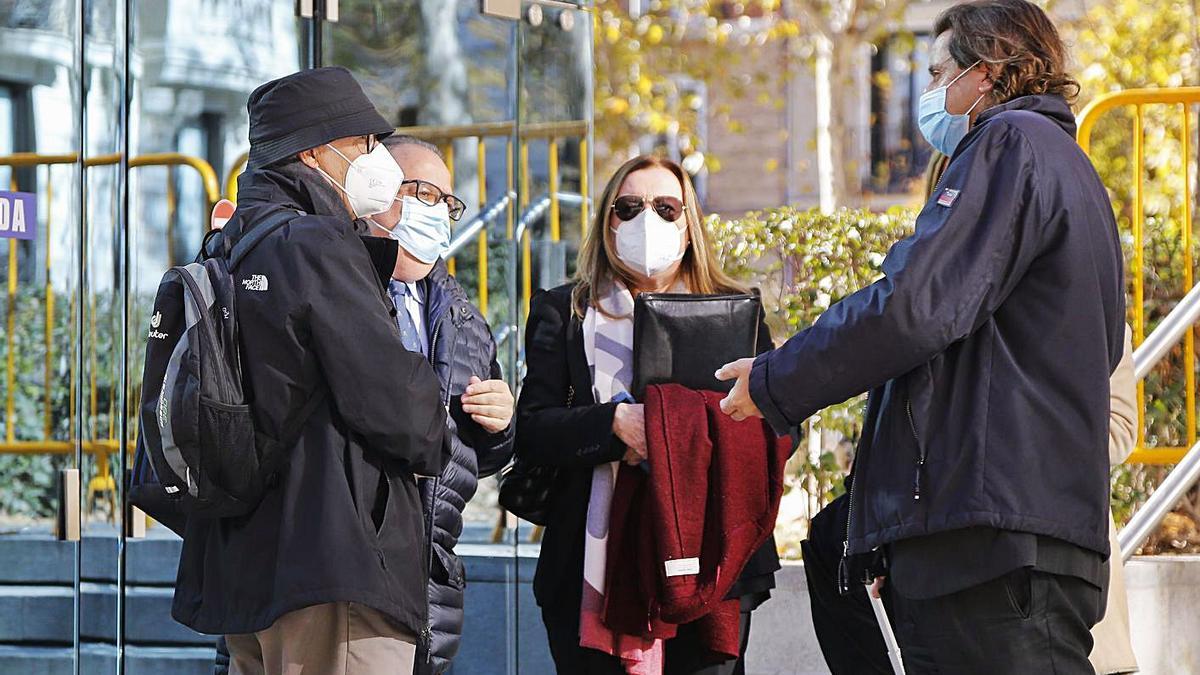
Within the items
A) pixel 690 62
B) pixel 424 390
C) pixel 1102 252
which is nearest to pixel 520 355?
pixel 424 390

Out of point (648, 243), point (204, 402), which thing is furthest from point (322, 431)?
point (648, 243)

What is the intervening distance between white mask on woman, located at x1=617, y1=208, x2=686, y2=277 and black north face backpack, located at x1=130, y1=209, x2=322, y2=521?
1.29 metres

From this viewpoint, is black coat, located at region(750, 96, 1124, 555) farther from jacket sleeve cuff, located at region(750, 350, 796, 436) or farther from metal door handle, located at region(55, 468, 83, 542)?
metal door handle, located at region(55, 468, 83, 542)

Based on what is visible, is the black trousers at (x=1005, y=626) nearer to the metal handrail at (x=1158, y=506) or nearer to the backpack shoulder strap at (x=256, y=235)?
the backpack shoulder strap at (x=256, y=235)

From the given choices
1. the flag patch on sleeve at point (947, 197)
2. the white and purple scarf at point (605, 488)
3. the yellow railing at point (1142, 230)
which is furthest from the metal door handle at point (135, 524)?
the yellow railing at point (1142, 230)

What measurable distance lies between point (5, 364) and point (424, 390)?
5.86 feet

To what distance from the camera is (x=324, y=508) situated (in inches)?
121

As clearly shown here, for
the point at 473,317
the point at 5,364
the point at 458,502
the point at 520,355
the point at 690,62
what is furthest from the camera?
the point at 690,62

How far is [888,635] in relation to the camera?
363 centimetres

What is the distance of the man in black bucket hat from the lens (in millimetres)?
3078

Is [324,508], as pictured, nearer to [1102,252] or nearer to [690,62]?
[1102,252]

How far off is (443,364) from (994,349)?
1431mm

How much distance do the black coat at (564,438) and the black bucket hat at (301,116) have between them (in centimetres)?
100

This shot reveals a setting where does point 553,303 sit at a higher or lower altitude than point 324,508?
higher
